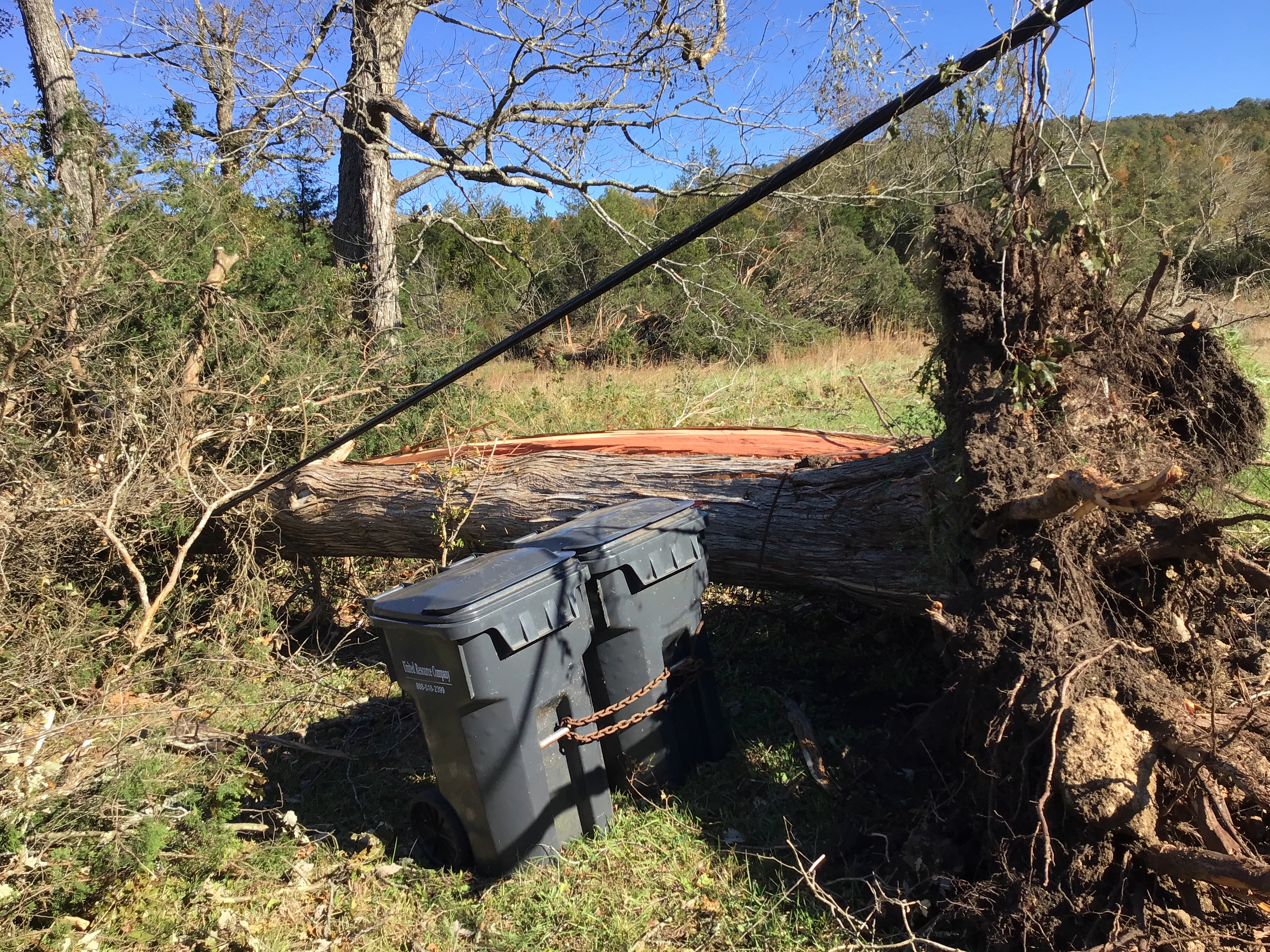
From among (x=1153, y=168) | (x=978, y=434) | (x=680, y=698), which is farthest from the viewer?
(x=1153, y=168)

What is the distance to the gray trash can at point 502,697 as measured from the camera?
3033mm

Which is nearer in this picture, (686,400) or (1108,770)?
(1108,770)

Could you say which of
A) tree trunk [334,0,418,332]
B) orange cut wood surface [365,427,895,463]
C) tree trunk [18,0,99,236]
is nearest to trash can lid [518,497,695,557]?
orange cut wood surface [365,427,895,463]

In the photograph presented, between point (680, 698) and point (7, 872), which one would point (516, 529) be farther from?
point (7, 872)

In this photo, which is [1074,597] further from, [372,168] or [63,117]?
[63,117]

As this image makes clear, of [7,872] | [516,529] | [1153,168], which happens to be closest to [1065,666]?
[516,529]

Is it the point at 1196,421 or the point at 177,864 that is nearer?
the point at 1196,421

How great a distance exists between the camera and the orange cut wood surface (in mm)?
5285

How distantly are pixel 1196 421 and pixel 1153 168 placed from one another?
23.3 m

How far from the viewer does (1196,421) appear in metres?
3.13

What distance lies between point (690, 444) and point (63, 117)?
8.54 meters

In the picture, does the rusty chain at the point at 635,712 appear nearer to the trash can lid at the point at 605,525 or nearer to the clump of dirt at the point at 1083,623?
the trash can lid at the point at 605,525

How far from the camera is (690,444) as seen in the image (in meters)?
5.98

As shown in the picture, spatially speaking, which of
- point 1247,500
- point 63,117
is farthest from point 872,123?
point 63,117
